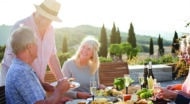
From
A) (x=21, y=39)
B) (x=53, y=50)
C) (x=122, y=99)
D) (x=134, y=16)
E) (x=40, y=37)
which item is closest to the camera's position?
(x=21, y=39)

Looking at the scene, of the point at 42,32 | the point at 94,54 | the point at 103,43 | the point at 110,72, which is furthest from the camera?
the point at 103,43

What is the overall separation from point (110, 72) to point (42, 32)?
4.52 feet

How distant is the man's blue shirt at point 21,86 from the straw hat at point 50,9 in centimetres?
79

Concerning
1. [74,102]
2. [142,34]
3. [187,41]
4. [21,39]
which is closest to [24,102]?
[21,39]

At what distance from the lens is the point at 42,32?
373 cm

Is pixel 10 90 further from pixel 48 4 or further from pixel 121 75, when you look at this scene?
pixel 121 75

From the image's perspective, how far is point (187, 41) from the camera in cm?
317

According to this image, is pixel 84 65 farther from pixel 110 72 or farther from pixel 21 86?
pixel 21 86

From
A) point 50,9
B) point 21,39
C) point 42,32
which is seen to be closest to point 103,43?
point 42,32

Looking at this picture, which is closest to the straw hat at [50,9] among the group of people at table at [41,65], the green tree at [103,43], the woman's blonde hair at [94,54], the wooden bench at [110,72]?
the group of people at table at [41,65]

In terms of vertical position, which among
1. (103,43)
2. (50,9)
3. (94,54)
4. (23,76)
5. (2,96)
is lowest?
(2,96)

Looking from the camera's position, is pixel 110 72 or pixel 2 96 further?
pixel 110 72

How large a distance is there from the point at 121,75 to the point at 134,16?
1763 cm

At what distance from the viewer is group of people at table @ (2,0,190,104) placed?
2744 millimetres
